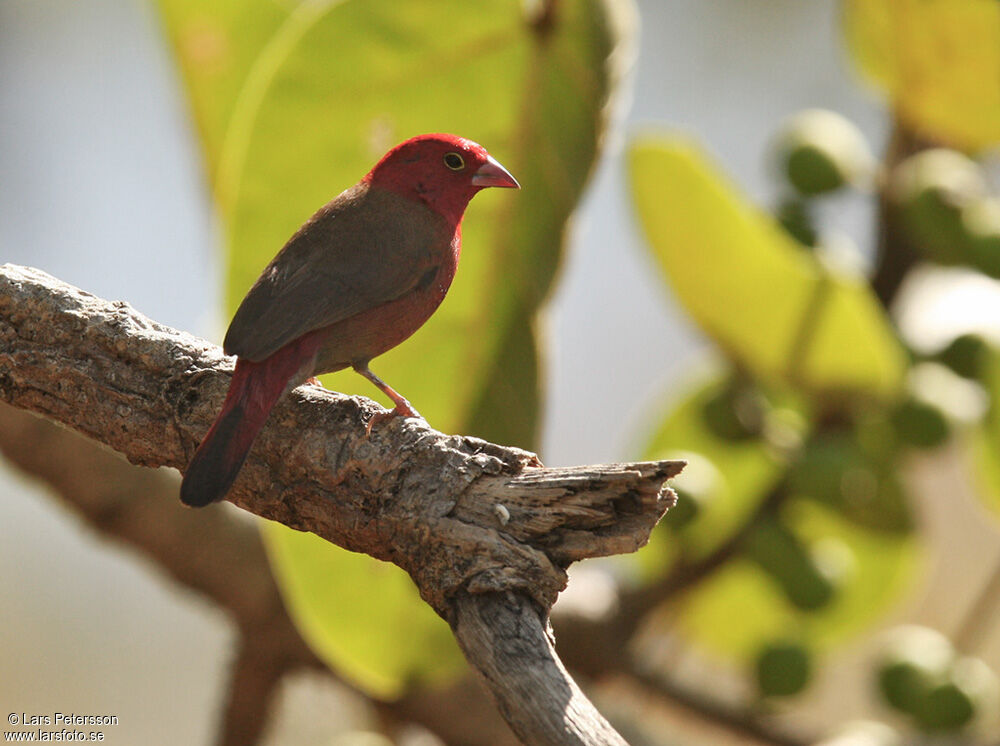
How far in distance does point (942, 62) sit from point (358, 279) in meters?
0.80

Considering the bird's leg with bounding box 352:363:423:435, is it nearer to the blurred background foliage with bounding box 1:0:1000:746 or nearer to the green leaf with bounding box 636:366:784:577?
the blurred background foliage with bounding box 1:0:1000:746

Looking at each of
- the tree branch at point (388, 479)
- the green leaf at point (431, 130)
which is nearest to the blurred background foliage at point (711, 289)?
the green leaf at point (431, 130)

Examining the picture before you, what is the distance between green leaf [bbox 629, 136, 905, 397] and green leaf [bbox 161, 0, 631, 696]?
0.67 feet

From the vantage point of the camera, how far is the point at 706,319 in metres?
1.23

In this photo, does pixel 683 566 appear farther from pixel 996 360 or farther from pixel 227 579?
pixel 227 579

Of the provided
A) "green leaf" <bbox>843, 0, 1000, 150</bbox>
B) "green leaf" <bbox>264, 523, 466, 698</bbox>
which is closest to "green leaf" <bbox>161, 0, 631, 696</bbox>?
"green leaf" <bbox>264, 523, 466, 698</bbox>

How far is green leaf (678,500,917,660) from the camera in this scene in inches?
55.5

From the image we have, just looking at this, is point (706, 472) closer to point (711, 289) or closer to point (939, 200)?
point (711, 289)

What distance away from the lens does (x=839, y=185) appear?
1.29m

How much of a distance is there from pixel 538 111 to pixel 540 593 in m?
0.46

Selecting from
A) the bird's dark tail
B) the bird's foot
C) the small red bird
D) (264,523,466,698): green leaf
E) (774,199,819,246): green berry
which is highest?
(774,199,819,246): green berry

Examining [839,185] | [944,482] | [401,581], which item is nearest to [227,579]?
[401,581]

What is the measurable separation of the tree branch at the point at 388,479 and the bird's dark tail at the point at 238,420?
0.04 meters

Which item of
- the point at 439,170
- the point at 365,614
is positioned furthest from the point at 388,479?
the point at 365,614
